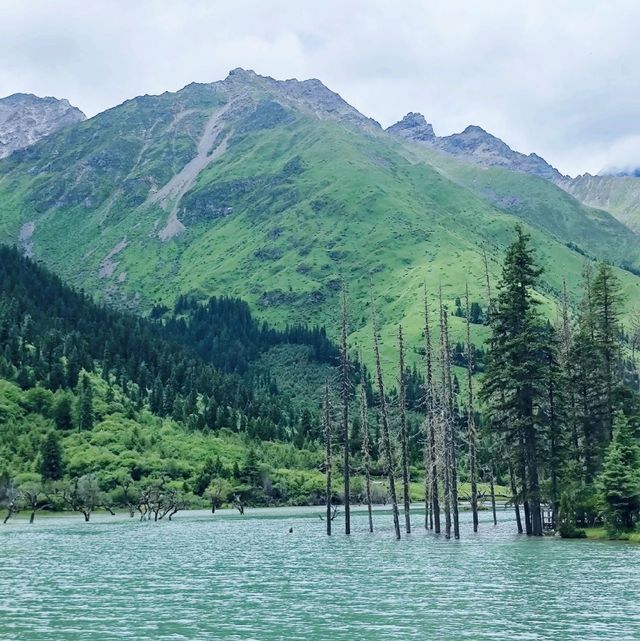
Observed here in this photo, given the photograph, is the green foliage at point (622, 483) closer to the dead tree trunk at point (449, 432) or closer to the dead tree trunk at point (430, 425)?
the dead tree trunk at point (449, 432)

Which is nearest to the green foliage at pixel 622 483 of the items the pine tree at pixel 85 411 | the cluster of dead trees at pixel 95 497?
the cluster of dead trees at pixel 95 497

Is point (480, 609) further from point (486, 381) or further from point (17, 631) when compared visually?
point (486, 381)

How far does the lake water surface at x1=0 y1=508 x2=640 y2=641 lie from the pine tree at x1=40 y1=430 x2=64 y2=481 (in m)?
71.7

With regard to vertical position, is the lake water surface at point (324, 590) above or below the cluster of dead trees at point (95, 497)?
below

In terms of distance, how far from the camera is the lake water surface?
34906 millimetres

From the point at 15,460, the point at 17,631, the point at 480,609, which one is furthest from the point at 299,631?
the point at 15,460

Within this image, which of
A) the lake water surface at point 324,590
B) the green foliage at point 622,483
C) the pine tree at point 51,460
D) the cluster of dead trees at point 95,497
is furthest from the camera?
the pine tree at point 51,460

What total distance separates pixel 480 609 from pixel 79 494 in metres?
122

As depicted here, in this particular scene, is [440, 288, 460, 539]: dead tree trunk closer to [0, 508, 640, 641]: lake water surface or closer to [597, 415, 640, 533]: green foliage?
[0, 508, 640, 641]: lake water surface

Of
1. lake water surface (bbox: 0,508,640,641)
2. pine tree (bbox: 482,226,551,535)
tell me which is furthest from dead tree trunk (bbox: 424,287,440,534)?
pine tree (bbox: 482,226,551,535)

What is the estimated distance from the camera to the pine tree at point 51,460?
153 meters

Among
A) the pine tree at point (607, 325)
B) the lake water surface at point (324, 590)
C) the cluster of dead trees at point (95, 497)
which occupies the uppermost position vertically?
the pine tree at point (607, 325)

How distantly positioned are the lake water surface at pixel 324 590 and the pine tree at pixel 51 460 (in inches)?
2823

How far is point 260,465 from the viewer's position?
174875 mm
